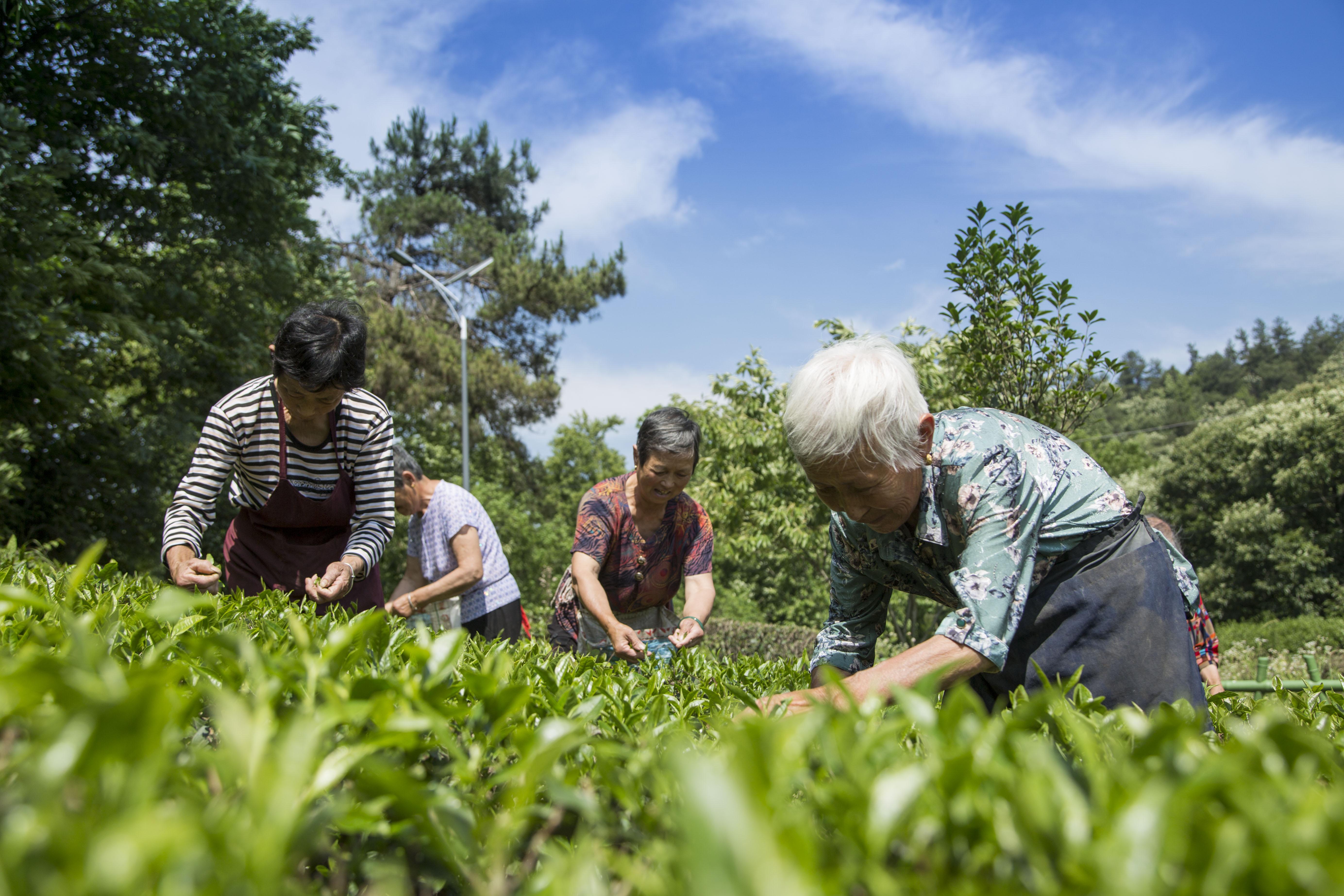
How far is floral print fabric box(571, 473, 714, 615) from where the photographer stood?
4379mm

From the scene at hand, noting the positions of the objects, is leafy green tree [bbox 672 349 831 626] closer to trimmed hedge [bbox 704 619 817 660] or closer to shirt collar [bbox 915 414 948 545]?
trimmed hedge [bbox 704 619 817 660]

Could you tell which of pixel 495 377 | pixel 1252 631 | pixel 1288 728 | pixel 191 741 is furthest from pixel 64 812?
pixel 495 377

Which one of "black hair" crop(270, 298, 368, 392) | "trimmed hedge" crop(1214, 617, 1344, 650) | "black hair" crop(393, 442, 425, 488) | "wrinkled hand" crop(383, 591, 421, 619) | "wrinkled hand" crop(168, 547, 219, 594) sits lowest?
"trimmed hedge" crop(1214, 617, 1344, 650)

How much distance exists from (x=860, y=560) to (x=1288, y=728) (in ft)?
6.83

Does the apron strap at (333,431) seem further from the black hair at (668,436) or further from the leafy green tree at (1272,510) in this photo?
the leafy green tree at (1272,510)

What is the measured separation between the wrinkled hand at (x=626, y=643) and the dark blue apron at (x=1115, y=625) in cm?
171

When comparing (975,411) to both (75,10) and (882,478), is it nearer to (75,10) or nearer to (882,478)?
(882,478)

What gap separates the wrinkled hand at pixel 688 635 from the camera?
4.17m

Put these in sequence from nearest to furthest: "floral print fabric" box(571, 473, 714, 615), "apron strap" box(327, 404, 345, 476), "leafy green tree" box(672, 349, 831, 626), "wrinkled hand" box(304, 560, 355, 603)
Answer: "wrinkled hand" box(304, 560, 355, 603) < "apron strap" box(327, 404, 345, 476) < "floral print fabric" box(571, 473, 714, 615) < "leafy green tree" box(672, 349, 831, 626)

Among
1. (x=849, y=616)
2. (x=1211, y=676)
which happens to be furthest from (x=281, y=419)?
(x=1211, y=676)

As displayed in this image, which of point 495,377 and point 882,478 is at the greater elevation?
point 495,377

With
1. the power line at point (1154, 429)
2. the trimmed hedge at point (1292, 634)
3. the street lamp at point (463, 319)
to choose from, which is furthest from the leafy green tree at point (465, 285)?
the power line at point (1154, 429)

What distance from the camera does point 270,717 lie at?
1000mm

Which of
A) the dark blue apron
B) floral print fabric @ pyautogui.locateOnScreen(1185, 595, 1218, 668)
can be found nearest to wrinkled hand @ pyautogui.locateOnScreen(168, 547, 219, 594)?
the dark blue apron
